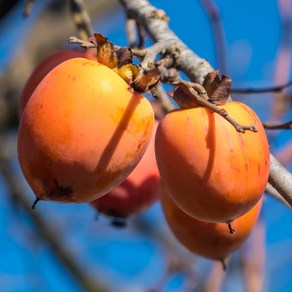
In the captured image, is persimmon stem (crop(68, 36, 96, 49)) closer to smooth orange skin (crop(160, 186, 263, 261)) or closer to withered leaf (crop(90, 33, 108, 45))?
withered leaf (crop(90, 33, 108, 45))

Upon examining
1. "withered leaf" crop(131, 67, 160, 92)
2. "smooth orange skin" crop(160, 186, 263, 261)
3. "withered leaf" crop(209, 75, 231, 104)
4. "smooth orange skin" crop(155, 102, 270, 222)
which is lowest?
"smooth orange skin" crop(160, 186, 263, 261)

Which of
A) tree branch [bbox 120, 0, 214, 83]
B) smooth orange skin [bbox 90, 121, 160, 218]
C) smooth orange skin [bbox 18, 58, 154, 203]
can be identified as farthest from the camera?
smooth orange skin [bbox 90, 121, 160, 218]

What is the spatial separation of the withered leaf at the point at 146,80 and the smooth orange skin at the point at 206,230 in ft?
0.60

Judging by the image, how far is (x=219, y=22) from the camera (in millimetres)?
1456

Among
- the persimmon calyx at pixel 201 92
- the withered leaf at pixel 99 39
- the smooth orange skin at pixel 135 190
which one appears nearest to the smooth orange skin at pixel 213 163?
the persimmon calyx at pixel 201 92

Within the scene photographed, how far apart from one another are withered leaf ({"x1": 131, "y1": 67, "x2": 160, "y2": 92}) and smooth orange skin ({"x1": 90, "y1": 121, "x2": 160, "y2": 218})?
0.99ft

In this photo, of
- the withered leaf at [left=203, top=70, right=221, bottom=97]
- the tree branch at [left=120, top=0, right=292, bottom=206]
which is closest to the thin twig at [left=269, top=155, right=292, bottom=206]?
the tree branch at [left=120, top=0, right=292, bottom=206]

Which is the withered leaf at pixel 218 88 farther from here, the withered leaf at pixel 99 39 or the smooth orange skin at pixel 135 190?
the smooth orange skin at pixel 135 190

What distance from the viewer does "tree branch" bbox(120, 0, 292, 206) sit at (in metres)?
0.79

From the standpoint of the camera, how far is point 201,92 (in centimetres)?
82

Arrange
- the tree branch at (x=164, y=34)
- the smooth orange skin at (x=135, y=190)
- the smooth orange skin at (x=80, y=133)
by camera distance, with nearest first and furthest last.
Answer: the smooth orange skin at (x=80, y=133) < the tree branch at (x=164, y=34) < the smooth orange skin at (x=135, y=190)

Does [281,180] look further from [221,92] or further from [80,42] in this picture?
[80,42]

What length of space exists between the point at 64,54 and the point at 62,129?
0.25 m

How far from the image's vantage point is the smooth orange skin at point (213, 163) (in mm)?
755
